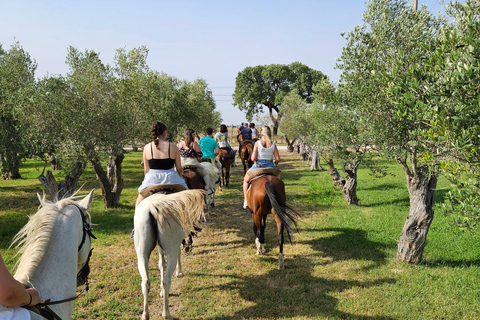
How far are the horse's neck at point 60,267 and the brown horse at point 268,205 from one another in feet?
16.5

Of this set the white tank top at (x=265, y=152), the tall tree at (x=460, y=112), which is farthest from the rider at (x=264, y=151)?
the tall tree at (x=460, y=112)

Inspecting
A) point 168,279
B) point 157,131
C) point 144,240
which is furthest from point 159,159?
point 168,279

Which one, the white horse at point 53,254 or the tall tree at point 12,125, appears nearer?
the white horse at point 53,254

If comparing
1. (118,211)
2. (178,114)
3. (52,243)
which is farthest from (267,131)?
(178,114)

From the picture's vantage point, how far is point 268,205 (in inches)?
313

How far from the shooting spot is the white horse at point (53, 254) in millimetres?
2877

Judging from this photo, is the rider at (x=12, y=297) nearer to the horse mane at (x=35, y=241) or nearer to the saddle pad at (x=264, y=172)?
the horse mane at (x=35, y=241)

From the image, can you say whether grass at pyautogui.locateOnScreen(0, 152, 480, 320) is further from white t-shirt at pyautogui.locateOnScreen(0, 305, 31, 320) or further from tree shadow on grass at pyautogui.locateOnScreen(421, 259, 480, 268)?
white t-shirt at pyautogui.locateOnScreen(0, 305, 31, 320)

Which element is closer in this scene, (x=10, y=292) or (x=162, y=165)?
(x=10, y=292)

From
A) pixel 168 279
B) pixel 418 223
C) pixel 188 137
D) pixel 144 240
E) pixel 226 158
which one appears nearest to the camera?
pixel 144 240

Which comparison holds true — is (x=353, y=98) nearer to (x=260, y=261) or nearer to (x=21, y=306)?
(x=260, y=261)

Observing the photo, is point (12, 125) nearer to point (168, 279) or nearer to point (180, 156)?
point (180, 156)

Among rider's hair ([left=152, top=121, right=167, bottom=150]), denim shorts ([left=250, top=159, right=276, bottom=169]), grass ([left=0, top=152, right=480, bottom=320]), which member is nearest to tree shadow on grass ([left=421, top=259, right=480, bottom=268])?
grass ([left=0, top=152, right=480, bottom=320])

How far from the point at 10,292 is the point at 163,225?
3.16 metres
